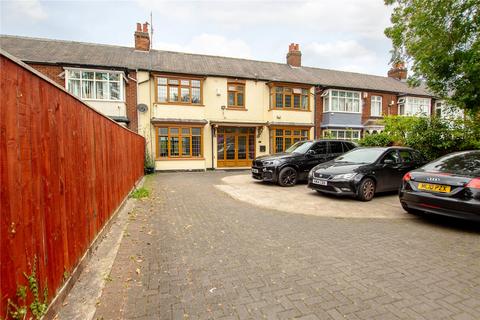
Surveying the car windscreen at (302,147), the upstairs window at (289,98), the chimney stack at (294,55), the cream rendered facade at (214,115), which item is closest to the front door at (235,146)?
the cream rendered facade at (214,115)

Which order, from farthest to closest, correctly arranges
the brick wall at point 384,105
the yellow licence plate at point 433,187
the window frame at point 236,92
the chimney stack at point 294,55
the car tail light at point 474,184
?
the chimney stack at point 294,55 < the brick wall at point 384,105 < the window frame at point 236,92 < the yellow licence plate at point 433,187 < the car tail light at point 474,184

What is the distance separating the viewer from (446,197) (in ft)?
16.0

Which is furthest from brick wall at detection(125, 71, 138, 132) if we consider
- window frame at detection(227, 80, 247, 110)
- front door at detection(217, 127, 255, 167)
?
window frame at detection(227, 80, 247, 110)

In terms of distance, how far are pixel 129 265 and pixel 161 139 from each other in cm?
1411

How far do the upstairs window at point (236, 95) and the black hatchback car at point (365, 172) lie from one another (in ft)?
36.7

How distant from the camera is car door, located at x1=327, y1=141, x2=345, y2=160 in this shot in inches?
436

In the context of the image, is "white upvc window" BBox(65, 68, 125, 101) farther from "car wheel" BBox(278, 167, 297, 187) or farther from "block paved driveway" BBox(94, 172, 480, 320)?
"block paved driveway" BBox(94, 172, 480, 320)

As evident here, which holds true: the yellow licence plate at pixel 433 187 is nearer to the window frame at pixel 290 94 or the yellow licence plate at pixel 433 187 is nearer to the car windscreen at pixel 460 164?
the car windscreen at pixel 460 164

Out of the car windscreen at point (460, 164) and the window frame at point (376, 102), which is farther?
the window frame at point (376, 102)

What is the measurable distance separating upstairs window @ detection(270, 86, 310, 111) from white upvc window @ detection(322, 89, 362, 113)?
1.50 m

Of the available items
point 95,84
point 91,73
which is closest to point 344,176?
point 95,84

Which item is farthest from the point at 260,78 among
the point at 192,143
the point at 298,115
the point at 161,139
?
the point at 161,139

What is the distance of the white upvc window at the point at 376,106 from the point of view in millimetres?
22594

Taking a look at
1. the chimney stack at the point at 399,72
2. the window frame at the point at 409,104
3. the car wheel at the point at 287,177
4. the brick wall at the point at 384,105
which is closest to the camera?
the car wheel at the point at 287,177
